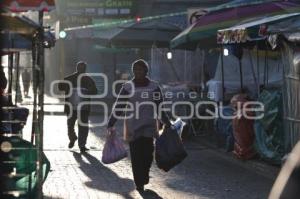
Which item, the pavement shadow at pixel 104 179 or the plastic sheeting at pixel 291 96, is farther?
the plastic sheeting at pixel 291 96

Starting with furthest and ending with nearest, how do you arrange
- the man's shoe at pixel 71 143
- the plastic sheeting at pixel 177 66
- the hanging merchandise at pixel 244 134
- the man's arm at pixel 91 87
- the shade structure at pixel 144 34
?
the plastic sheeting at pixel 177 66 < the shade structure at pixel 144 34 < the man's shoe at pixel 71 143 < the man's arm at pixel 91 87 < the hanging merchandise at pixel 244 134

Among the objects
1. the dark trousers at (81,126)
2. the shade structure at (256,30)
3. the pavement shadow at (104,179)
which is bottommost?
the pavement shadow at (104,179)

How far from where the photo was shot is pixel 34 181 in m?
7.29

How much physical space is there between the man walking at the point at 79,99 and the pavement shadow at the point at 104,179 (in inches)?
48.1

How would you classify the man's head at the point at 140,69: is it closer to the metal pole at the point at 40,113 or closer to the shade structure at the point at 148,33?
the metal pole at the point at 40,113

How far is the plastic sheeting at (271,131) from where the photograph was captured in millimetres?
11352

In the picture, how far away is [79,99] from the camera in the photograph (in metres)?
13.9

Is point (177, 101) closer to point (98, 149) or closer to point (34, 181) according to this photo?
point (98, 149)

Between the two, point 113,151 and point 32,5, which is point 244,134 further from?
point 32,5

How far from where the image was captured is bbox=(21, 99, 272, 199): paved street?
920 cm

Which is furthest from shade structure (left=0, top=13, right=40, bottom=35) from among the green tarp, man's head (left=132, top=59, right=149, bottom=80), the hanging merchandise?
the hanging merchandise

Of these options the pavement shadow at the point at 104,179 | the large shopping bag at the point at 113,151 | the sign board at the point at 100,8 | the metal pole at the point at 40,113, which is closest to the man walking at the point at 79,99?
the pavement shadow at the point at 104,179

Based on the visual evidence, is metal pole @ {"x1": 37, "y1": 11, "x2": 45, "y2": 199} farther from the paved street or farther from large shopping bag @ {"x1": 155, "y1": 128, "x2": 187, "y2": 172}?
large shopping bag @ {"x1": 155, "y1": 128, "x2": 187, "y2": 172}

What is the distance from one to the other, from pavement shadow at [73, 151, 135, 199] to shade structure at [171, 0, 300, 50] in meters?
5.24
